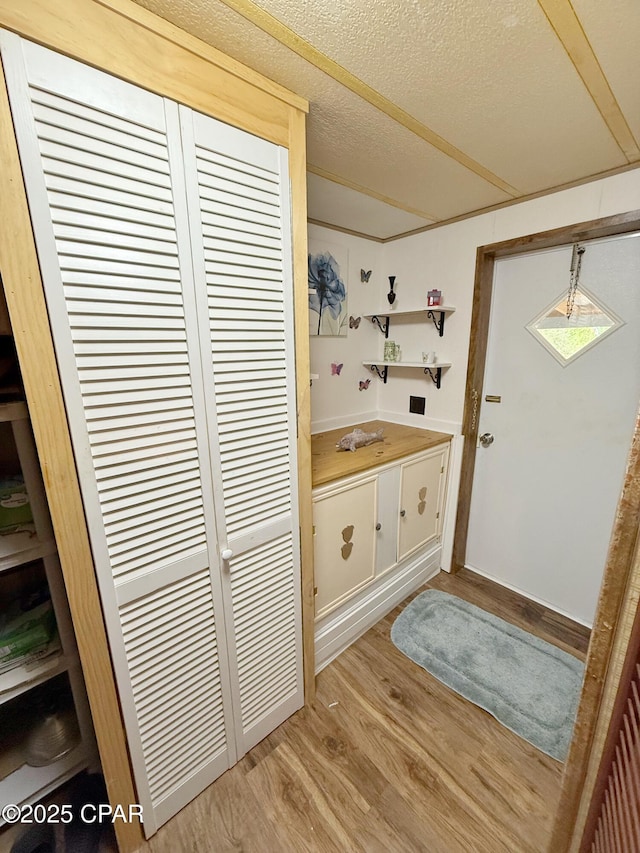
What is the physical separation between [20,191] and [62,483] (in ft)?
1.99

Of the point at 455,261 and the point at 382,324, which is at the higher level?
the point at 455,261

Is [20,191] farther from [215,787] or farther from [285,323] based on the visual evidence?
[215,787]

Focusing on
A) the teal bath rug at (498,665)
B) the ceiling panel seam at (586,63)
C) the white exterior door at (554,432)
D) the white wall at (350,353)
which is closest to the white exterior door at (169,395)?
the ceiling panel seam at (586,63)

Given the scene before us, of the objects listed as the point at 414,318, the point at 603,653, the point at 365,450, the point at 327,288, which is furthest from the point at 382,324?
the point at 603,653

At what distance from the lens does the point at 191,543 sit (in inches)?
39.4

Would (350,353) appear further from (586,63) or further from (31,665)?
(31,665)

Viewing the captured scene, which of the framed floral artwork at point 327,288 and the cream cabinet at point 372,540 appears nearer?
the cream cabinet at point 372,540

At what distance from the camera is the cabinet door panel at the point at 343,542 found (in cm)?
150

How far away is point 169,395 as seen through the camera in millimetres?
906

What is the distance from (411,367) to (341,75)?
1553mm

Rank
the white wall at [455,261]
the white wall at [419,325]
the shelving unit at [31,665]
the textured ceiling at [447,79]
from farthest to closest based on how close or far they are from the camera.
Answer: the white wall at [419,325] → the white wall at [455,261] → the shelving unit at [31,665] → the textured ceiling at [447,79]

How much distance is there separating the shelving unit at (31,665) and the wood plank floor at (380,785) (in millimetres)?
383

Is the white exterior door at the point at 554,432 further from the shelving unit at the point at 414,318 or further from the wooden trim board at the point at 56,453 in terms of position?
the wooden trim board at the point at 56,453

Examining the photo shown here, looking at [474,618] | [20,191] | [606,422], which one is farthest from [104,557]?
[606,422]
